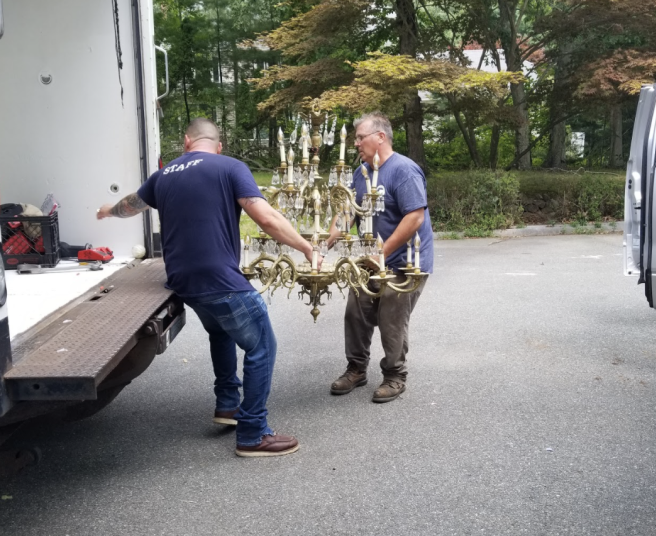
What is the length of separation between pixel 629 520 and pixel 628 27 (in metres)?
12.4

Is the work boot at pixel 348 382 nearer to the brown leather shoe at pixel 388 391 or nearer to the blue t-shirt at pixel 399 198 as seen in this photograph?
the brown leather shoe at pixel 388 391

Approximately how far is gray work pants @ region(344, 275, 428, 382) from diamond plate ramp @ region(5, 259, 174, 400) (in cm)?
138

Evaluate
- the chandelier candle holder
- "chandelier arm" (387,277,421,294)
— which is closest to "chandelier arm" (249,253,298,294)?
the chandelier candle holder

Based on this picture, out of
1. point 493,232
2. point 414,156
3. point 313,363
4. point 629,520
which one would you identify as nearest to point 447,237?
point 493,232

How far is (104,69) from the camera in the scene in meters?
5.04

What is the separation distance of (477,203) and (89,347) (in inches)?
437

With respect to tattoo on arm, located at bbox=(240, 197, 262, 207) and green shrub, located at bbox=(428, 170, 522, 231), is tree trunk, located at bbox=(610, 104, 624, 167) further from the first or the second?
tattoo on arm, located at bbox=(240, 197, 262, 207)

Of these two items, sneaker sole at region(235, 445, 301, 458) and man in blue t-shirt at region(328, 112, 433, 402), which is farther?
man in blue t-shirt at region(328, 112, 433, 402)

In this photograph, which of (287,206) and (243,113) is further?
(243,113)

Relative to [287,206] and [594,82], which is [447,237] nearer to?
[594,82]

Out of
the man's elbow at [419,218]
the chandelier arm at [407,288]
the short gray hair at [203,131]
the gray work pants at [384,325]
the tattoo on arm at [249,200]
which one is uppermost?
the short gray hair at [203,131]

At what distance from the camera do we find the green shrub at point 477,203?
43.4 feet

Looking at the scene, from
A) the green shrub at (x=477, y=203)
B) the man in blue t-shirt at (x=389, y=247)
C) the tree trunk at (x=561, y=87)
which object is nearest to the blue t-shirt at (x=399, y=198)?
the man in blue t-shirt at (x=389, y=247)

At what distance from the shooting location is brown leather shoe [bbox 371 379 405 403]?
482 cm
